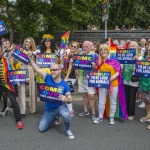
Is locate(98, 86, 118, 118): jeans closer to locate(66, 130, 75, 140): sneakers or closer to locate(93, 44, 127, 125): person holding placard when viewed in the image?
locate(93, 44, 127, 125): person holding placard

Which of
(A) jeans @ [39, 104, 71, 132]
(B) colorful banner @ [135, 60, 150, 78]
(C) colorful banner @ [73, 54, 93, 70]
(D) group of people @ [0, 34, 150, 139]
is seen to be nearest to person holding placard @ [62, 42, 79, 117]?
(D) group of people @ [0, 34, 150, 139]

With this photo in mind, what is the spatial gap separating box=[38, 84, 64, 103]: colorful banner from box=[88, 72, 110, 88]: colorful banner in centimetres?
94

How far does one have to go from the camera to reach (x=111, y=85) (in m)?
5.40

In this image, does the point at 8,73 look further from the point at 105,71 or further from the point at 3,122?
the point at 105,71

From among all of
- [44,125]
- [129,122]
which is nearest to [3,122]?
[44,125]

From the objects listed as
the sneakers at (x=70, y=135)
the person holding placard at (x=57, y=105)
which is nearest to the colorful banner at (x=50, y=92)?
the person holding placard at (x=57, y=105)

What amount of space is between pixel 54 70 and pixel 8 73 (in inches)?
43.9

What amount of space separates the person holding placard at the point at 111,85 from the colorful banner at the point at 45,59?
0.91 metres

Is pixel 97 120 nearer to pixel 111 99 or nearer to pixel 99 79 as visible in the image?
pixel 111 99

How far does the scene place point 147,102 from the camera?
18.4 ft

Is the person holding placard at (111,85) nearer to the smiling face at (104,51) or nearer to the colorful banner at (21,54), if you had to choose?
the smiling face at (104,51)

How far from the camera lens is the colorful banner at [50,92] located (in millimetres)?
4603

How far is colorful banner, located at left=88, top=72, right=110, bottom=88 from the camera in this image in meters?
5.26

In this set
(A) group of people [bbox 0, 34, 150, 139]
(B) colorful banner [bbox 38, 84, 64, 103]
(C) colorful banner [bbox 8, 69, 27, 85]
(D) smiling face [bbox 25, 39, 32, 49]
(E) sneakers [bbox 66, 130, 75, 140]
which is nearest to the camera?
(B) colorful banner [bbox 38, 84, 64, 103]
